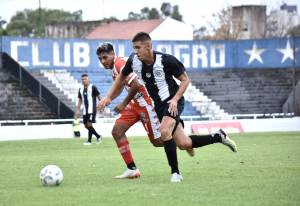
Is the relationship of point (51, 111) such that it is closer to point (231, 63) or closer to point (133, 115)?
point (231, 63)

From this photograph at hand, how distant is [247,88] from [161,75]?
36.6 metres

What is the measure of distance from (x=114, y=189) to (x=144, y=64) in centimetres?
219

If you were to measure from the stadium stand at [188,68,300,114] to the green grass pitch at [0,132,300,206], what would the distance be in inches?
1071

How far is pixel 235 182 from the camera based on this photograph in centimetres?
1260

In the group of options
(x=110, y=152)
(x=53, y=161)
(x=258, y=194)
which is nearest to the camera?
(x=258, y=194)

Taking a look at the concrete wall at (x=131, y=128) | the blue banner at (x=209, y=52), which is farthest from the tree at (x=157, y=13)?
the concrete wall at (x=131, y=128)

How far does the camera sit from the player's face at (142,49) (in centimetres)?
1303

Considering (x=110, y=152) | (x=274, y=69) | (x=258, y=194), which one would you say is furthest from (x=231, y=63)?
(x=258, y=194)

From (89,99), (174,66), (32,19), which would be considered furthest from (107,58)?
(32,19)

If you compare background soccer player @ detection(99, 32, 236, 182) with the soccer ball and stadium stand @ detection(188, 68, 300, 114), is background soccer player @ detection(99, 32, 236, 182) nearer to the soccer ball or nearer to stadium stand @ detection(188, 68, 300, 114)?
the soccer ball

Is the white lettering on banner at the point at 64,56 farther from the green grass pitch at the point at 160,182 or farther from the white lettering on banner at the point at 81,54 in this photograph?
the green grass pitch at the point at 160,182

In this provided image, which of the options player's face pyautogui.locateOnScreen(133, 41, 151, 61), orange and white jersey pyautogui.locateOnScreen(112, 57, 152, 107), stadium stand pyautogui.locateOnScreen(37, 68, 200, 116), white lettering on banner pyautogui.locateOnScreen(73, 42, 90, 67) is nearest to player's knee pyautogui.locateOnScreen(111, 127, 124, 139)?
orange and white jersey pyautogui.locateOnScreen(112, 57, 152, 107)

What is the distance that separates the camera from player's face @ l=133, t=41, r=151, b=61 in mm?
13031

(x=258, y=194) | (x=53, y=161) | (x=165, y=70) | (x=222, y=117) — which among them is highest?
(x=165, y=70)
